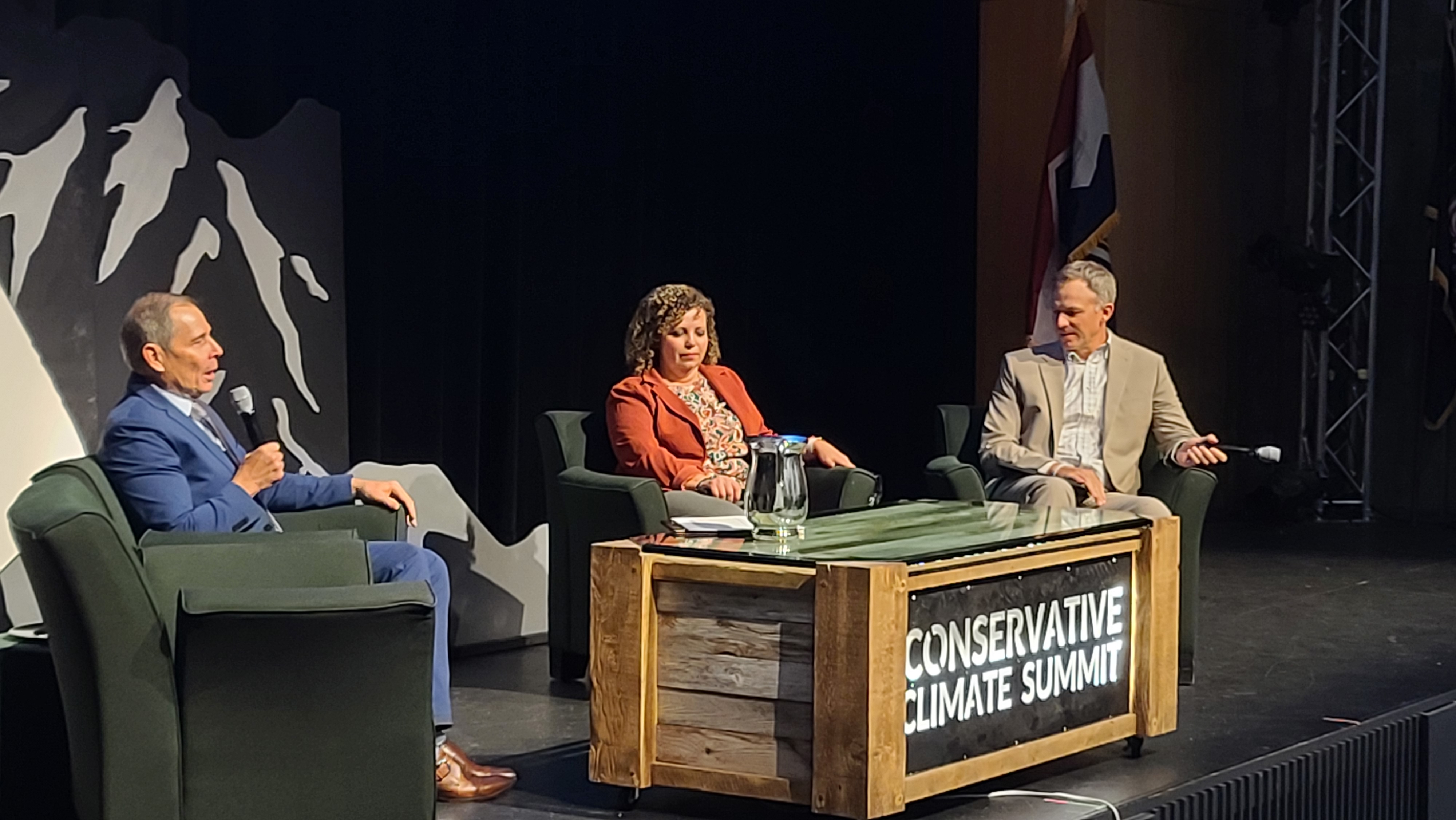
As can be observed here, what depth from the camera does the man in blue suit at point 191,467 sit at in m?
3.60

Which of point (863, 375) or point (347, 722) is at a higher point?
point (863, 375)

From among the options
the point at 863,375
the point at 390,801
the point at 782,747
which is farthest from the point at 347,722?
the point at 863,375

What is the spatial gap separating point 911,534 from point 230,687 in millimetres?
1424

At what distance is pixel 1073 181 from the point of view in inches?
281

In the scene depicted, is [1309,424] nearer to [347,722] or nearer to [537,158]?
[537,158]

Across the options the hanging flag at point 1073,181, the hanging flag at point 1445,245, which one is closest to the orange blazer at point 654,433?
the hanging flag at point 1073,181

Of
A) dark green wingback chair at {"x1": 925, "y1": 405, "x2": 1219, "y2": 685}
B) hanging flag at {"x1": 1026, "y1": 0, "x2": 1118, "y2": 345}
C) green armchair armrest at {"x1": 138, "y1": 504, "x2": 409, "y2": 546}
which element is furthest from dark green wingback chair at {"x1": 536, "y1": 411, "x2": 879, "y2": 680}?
hanging flag at {"x1": 1026, "y1": 0, "x2": 1118, "y2": 345}

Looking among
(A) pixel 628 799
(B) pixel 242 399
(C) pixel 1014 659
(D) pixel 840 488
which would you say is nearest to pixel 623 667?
(A) pixel 628 799

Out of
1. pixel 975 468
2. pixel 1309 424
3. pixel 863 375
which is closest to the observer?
pixel 975 468

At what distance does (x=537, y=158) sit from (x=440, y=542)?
1.17m

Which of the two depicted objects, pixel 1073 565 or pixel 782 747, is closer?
pixel 782 747

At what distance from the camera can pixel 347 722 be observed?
10.0ft

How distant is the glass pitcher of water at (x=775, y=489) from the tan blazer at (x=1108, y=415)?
1461mm

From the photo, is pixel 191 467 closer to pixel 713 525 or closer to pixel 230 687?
pixel 230 687
